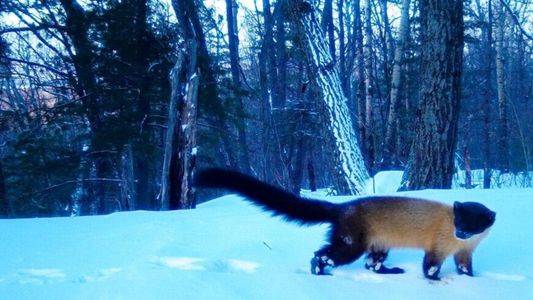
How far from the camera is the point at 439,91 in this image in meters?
5.95

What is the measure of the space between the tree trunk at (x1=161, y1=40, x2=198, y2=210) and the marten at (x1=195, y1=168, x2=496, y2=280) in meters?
3.79

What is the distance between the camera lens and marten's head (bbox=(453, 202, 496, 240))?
239 centimetres

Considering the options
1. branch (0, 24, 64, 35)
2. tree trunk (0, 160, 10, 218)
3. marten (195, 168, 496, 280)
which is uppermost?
branch (0, 24, 64, 35)

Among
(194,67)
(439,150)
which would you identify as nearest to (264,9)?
(194,67)

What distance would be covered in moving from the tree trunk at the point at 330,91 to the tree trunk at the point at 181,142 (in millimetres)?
2238

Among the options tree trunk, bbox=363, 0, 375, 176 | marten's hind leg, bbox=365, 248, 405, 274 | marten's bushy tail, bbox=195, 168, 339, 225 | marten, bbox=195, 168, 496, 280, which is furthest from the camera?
tree trunk, bbox=363, 0, 375, 176

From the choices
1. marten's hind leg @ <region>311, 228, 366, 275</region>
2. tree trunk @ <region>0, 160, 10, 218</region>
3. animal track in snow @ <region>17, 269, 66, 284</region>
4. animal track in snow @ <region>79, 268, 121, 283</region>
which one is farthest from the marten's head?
tree trunk @ <region>0, 160, 10, 218</region>

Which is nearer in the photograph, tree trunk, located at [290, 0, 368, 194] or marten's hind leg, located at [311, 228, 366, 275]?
marten's hind leg, located at [311, 228, 366, 275]

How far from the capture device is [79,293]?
212 cm

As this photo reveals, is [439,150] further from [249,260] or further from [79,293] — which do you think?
[79,293]

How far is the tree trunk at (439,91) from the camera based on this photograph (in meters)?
5.88

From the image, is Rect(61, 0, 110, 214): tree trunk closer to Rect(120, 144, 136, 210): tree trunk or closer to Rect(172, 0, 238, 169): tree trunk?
Rect(120, 144, 136, 210): tree trunk

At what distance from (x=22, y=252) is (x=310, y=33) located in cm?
605

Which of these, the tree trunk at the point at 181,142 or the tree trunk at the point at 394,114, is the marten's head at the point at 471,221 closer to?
the tree trunk at the point at 181,142
